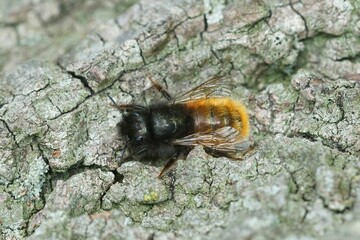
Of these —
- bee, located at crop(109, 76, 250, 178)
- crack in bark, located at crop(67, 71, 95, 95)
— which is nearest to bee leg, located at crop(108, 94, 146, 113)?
bee, located at crop(109, 76, 250, 178)

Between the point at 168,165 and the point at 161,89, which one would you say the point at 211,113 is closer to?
the point at 161,89

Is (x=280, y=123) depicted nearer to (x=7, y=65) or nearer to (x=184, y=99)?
(x=184, y=99)

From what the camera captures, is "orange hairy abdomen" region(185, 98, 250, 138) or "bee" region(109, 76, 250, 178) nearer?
"bee" region(109, 76, 250, 178)

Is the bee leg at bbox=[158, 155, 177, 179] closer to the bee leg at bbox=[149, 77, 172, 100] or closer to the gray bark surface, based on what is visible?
the gray bark surface

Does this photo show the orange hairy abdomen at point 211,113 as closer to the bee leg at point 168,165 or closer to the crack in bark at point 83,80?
the bee leg at point 168,165

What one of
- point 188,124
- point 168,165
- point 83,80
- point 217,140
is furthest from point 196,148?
point 83,80

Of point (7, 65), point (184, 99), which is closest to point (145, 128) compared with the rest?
→ point (184, 99)

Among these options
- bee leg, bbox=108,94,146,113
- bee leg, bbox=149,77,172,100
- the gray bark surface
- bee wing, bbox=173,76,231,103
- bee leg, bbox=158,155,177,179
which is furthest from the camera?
bee wing, bbox=173,76,231,103
